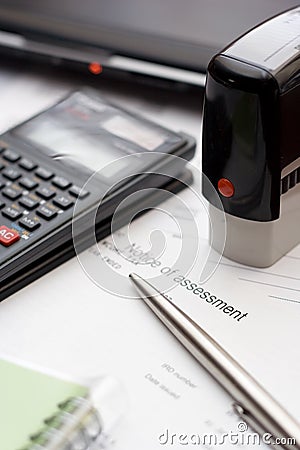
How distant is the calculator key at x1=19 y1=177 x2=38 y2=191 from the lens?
0.48 metres

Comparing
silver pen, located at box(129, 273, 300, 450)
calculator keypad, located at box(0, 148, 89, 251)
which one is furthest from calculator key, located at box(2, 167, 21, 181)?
silver pen, located at box(129, 273, 300, 450)

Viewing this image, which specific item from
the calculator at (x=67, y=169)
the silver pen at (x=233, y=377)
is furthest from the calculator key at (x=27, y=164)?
the silver pen at (x=233, y=377)

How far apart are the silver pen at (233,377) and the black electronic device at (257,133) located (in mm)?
60

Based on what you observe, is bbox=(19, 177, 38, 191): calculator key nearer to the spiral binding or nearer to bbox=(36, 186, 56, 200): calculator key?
bbox=(36, 186, 56, 200): calculator key

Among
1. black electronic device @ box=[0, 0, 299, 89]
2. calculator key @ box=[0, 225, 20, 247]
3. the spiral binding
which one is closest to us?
the spiral binding

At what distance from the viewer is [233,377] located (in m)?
0.38

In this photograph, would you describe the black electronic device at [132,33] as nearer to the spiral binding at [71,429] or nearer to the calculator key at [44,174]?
the calculator key at [44,174]

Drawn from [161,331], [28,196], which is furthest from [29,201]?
[161,331]

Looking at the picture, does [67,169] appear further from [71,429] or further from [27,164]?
[71,429]

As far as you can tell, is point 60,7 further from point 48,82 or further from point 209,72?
point 209,72

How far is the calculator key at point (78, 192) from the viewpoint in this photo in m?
0.47

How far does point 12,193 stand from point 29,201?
0.01 meters

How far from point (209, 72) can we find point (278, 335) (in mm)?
137

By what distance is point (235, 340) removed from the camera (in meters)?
0.41
